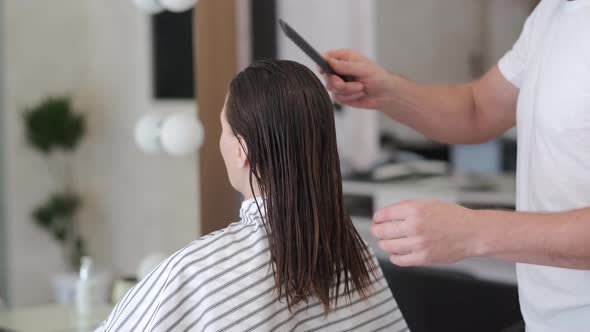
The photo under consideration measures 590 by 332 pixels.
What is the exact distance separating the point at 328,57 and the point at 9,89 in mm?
2976

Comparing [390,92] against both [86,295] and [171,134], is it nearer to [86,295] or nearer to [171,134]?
[171,134]

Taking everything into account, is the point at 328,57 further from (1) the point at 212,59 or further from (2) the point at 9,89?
(2) the point at 9,89

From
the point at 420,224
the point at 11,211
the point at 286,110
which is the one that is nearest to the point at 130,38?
the point at 11,211

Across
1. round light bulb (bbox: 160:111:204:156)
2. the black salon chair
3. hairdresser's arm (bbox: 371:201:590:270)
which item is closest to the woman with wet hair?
hairdresser's arm (bbox: 371:201:590:270)

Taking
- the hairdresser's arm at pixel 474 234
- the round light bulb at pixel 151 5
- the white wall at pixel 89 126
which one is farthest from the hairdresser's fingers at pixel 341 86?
the white wall at pixel 89 126

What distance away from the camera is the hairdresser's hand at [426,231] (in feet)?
3.46

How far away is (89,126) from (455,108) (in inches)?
120

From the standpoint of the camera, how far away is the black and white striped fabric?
1378mm

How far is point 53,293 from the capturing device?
451 centimetres

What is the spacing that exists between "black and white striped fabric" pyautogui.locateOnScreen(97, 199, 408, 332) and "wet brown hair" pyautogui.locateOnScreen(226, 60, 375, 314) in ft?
0.11

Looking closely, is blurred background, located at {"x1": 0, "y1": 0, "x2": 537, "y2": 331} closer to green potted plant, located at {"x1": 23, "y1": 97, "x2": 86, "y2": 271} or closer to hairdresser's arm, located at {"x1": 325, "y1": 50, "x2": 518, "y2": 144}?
green potted plant, located at {"x1": 23, "y1": 97, "x2": 86, "y2": 271}

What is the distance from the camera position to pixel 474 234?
1.09 m

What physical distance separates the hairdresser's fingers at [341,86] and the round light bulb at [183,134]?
2.63ft

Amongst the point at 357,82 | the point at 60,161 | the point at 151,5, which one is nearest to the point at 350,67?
the point at 357,82
